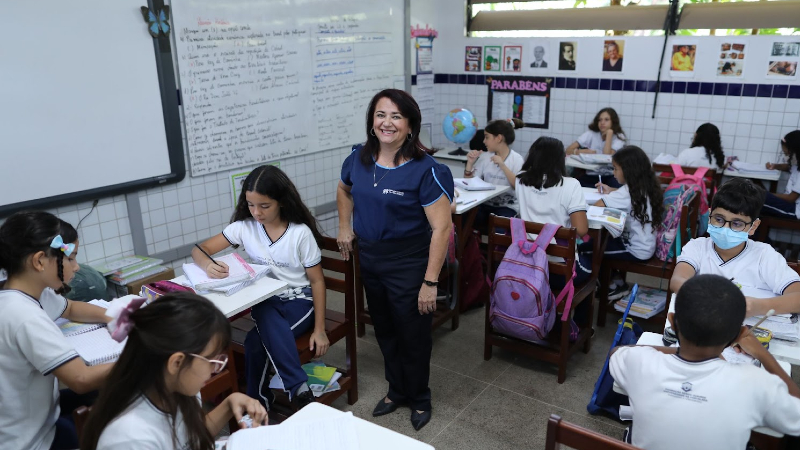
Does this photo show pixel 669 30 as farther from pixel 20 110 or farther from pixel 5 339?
pixel 5 339

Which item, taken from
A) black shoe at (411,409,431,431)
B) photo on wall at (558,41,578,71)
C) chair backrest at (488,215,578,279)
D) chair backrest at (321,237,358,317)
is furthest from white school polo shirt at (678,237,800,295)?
photo on wall at (558,41,578,71)

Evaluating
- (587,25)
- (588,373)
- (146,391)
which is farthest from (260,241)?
(587,25)

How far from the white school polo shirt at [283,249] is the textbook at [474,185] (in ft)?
5.40

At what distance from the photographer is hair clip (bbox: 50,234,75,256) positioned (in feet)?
6.05

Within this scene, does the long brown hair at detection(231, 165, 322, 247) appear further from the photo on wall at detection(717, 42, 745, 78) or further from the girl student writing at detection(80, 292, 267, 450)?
the photo on wall at detection(717, 42, 745, 78)

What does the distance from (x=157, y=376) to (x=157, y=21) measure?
2.80 m

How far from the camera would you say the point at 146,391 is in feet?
4.57

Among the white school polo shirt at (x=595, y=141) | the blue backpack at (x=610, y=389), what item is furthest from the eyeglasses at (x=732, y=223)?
the white school polo shirt at (x=595, y=141)

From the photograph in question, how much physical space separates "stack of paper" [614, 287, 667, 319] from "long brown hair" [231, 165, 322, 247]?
80.8 inches

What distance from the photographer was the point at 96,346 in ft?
6.62

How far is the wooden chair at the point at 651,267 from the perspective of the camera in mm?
3611

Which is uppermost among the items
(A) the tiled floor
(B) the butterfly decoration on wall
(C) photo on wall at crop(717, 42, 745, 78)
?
(B) the butterfly decoration on wall

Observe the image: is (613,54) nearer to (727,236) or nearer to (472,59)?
(472,59)

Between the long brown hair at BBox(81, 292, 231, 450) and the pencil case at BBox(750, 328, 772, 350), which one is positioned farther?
the pencil case at BBox(750, 328, 772, 350)
